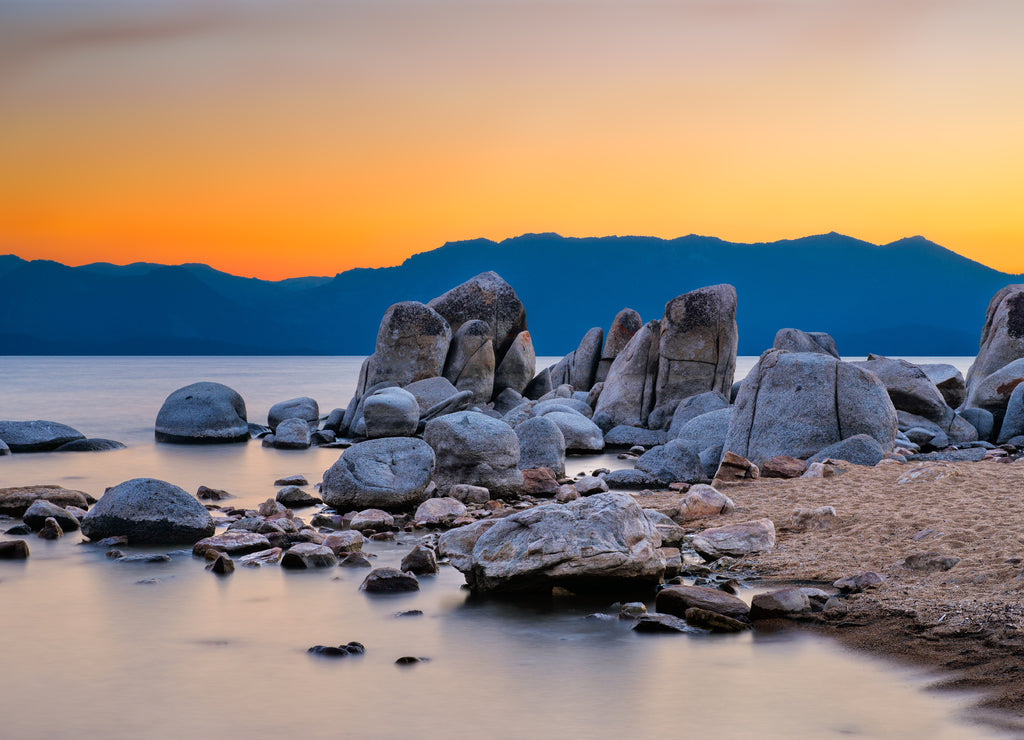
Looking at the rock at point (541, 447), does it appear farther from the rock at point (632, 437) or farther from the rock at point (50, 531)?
the rock at point (50, 531)

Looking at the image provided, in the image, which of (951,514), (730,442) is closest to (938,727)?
(951,514)

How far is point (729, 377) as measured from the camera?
25156 millimetres

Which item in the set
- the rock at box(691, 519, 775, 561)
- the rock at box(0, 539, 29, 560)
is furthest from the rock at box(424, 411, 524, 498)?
the rock at box(0, 539, 29, 560)

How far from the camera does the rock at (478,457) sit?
565 inches

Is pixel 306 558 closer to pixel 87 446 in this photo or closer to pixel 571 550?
pixel 571 550

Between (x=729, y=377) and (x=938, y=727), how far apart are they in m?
20.2

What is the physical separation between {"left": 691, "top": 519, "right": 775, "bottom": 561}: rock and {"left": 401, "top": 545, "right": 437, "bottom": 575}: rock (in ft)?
8.93

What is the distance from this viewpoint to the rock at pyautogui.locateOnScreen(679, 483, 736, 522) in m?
11.6

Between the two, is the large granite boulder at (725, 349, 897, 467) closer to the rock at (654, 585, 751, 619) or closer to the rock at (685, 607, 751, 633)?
the rock at (654, 585, 751, 619)

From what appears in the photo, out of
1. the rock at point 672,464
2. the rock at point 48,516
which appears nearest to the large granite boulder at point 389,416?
the rock at point 672,464

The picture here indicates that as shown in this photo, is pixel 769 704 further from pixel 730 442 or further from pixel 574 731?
pixel 730 442

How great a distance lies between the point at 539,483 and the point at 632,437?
8.95 metres

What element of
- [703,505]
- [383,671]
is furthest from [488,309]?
[383,671]

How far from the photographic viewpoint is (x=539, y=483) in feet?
48.8
